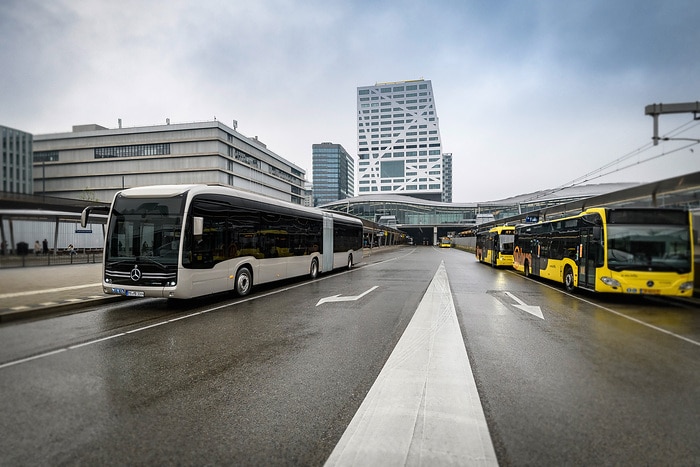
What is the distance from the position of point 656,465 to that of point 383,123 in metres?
183

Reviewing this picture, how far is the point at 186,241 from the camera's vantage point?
28.3 ft

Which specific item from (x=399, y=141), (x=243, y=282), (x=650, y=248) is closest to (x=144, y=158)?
(x=243, y=282)

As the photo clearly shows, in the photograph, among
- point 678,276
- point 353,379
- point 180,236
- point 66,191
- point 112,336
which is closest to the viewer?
point 353,379

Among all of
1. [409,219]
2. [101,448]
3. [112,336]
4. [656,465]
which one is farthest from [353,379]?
[409,219]

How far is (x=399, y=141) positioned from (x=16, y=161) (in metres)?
174

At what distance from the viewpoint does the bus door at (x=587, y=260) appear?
1105 cm

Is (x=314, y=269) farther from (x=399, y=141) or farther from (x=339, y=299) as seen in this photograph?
(x=399, y=141)

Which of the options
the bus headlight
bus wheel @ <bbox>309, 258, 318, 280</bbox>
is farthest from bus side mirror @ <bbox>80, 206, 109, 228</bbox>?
the bus headlight

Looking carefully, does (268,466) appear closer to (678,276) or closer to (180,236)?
(180,236)

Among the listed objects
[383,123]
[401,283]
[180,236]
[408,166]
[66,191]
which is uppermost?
[383,123]

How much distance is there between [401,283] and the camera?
571 inches

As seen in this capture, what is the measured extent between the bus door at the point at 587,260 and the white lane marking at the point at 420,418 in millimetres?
8138

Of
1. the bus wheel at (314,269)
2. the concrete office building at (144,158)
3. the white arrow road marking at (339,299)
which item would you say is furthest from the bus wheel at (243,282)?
the concrete office building at (144,158)

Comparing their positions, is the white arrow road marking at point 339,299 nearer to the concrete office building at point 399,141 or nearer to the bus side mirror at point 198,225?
the bus side mirror at point 198,225
